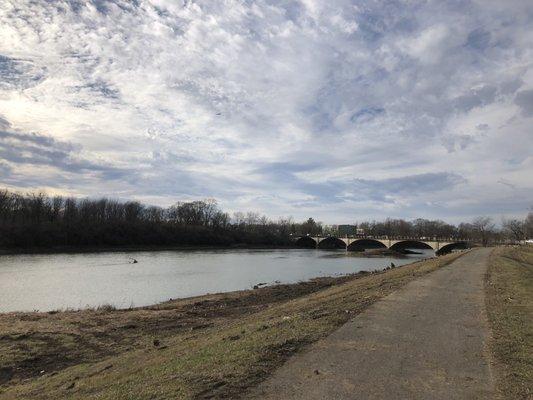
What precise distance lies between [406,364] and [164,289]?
3163 centimetres

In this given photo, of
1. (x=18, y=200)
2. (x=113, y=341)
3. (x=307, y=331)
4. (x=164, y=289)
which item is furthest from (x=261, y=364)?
(x=18, y=200)

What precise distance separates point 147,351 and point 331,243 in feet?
549

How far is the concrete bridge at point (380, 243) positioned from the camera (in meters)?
119

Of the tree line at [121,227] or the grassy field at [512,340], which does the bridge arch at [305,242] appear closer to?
the tree line at [121,227]

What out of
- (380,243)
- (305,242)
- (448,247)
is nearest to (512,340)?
(448,247)

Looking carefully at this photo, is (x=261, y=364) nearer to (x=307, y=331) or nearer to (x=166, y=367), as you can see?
(x=166, y=367)

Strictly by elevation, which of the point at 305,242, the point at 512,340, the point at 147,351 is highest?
the point at 305,242

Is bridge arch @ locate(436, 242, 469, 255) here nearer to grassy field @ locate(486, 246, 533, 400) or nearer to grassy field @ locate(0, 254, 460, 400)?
grassy field @ locate(0, 254, 460, 400)

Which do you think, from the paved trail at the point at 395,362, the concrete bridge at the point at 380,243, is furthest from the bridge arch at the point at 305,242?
the paved trail at the point at 395,362

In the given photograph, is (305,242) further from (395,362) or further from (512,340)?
(395,362)

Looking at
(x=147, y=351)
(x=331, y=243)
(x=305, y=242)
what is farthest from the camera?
(x=305, y=242)

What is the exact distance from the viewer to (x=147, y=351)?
13.2 meters

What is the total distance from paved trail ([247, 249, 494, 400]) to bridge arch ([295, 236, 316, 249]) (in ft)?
547

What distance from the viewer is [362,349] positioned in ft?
30.3
